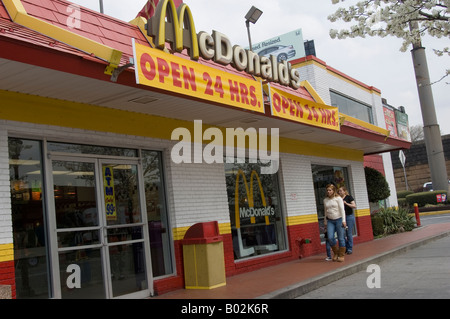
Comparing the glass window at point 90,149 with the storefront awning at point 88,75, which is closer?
the storefront awning at point 88,75

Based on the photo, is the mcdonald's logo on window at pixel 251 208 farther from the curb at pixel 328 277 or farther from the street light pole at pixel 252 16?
the street light pole at pixel 252 16

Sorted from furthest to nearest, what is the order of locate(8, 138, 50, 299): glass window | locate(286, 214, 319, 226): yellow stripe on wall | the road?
locate(286, 214, 319, 226): yellow stripe on wall
the road
locate(8, 138, 50, 299): glass window

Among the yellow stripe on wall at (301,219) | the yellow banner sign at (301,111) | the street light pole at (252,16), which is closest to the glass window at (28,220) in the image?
the yellow banner sign at (301,111)

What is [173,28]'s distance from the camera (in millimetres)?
7562

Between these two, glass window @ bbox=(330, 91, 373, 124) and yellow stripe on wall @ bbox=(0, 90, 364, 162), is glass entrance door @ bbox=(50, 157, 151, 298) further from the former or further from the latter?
glass window @ bbox=(330, 91, 373, 124)

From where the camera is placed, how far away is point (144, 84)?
6352 mm

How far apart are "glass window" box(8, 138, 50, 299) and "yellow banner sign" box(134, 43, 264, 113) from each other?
2168 millimetres

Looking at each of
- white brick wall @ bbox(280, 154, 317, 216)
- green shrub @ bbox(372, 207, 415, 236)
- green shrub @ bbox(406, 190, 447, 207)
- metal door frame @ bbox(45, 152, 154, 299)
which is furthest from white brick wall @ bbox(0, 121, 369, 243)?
green shrub @ bbox(406, 190, 447, 207)

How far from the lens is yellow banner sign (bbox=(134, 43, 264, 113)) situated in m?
6.50

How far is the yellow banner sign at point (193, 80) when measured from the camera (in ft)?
21.3

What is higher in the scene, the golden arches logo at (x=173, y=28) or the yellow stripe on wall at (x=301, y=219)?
the golden arches logo at (x=173, y=28)

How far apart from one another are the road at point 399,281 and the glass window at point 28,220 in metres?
4.00
